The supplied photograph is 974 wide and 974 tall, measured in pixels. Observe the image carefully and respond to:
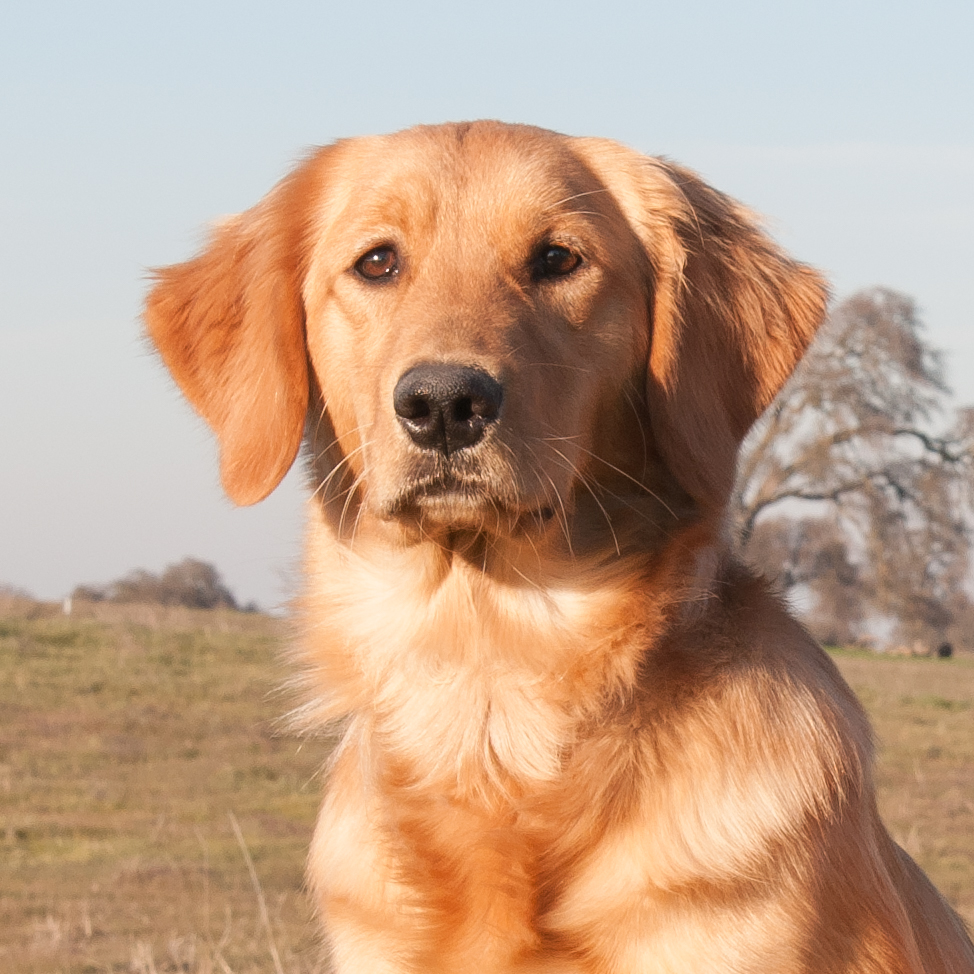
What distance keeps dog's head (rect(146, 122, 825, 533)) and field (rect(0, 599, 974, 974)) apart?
733 mm

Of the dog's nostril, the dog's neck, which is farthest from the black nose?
the dog's neck

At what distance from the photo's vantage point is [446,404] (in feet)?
8.66

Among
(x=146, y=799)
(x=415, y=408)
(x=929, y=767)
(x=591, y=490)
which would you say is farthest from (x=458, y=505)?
(x=929, y=767)

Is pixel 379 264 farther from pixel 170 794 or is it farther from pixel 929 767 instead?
pixel 929 767

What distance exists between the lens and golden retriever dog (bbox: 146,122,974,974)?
2.72 m

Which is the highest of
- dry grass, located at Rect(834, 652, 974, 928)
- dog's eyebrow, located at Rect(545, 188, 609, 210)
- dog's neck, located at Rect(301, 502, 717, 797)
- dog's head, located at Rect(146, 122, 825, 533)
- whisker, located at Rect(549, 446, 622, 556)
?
dog's eyebrow, located at Rect(545, 188, 609, 210)

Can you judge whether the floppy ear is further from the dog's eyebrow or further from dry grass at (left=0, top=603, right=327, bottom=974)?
dry grass at (left=0, top=603, right=327, bottom=974)

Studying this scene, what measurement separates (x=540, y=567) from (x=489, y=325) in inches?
24.7

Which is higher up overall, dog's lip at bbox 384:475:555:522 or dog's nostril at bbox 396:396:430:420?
dog's nostril at bbox 396:396:430:420

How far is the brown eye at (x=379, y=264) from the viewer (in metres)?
3.21

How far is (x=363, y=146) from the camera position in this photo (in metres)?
3.53

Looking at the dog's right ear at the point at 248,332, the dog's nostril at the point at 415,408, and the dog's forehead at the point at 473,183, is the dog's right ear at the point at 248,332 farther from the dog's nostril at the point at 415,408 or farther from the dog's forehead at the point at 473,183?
the dog's nostril at the point at 415,408

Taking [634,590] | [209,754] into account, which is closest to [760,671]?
[634,590]

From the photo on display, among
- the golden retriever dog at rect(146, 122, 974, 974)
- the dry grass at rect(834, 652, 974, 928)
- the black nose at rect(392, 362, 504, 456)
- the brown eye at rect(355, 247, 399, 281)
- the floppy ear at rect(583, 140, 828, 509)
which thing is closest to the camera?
the black nose at rect(392, 362, 504, 456)
